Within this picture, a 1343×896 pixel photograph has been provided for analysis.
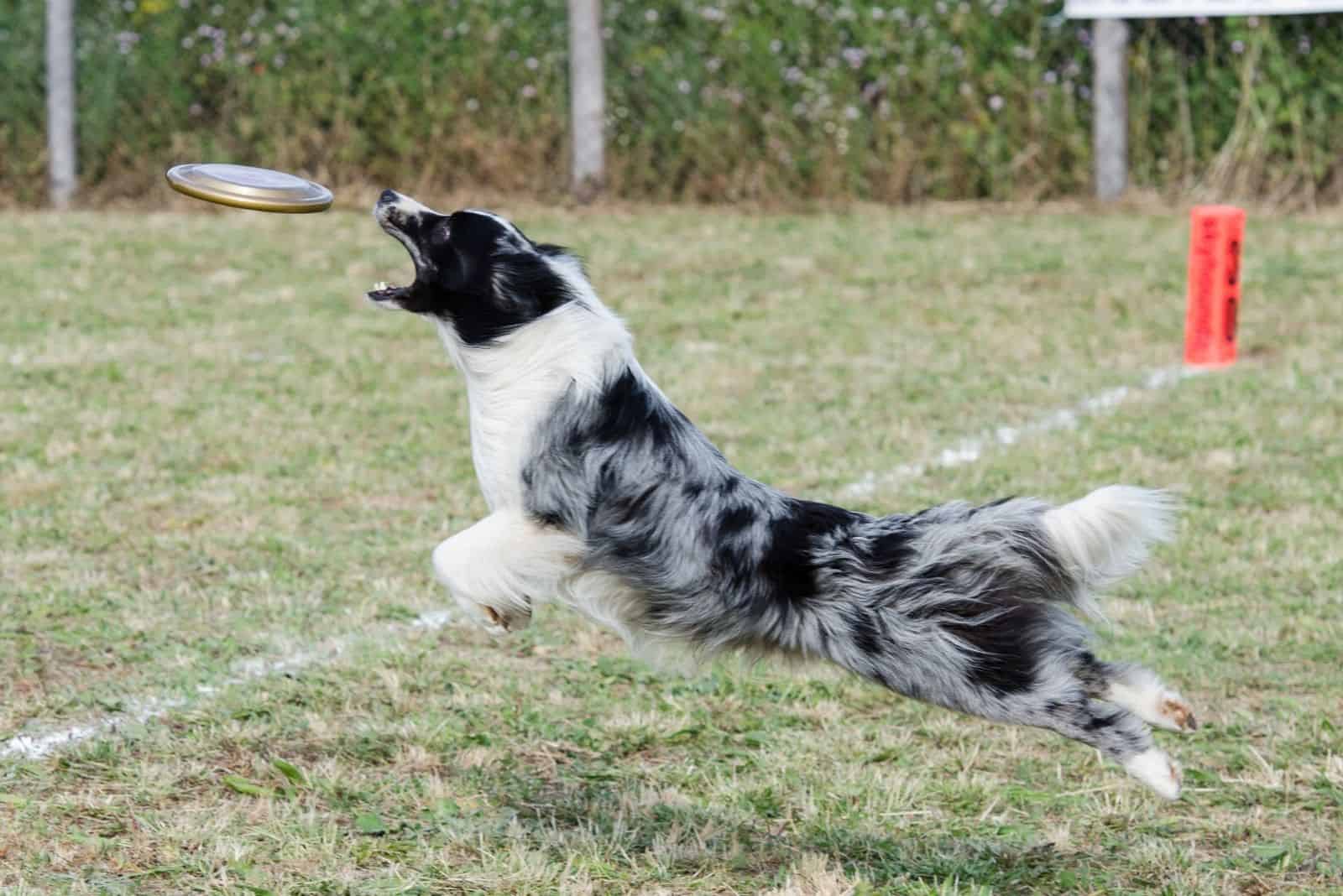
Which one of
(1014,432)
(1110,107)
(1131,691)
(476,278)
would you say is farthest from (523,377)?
(1110,107)

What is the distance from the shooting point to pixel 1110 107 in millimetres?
11891

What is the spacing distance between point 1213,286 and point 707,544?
218 inches

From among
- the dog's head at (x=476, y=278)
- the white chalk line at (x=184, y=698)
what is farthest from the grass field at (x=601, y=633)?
the dog's head at (x=476, y=278)

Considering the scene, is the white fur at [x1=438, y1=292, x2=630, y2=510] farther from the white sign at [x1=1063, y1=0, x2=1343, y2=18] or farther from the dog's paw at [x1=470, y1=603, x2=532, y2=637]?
the white sign at [x1=1063, y1=0, x2=1343, y2=18]

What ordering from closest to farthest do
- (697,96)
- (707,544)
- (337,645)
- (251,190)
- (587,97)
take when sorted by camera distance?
(707,544), (251,190), (337,645), (587,97), (697,96)

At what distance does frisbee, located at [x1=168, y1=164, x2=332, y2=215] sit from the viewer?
160 inches

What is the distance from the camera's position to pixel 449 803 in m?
3.83

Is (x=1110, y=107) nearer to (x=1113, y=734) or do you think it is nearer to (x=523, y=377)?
(x=523, y=377)

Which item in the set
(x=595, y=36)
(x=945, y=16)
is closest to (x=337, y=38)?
(x=595, y=36)

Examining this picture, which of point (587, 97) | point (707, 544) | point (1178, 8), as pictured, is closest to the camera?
point (707, 544)

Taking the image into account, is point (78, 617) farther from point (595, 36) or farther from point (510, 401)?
point (595, 36)

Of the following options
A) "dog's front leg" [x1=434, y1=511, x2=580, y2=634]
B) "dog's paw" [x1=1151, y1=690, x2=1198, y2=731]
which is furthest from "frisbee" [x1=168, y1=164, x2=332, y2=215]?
"dog's paw" [x1=1151, y1=690, x2=1198, y2=731]

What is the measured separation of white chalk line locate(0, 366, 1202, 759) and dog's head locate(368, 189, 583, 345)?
52.4 inches

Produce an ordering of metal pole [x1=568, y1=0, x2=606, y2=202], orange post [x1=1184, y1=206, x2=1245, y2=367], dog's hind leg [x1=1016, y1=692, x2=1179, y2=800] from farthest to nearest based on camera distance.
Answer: metal pole [x1=568, y1=0, x2=606, y2=202] → orange post [x1=1184, y1=206, x2=1245, y2=367] → dog's hind leg [x1=1016, y1=692, x2=1179, y2=800]
